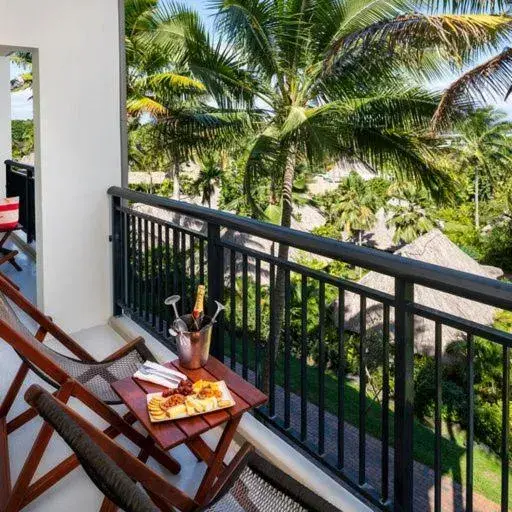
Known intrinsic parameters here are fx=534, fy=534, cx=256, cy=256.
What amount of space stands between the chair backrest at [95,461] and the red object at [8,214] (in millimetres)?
4548

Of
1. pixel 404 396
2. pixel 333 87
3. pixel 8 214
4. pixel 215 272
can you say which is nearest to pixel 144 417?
pixel 404 396

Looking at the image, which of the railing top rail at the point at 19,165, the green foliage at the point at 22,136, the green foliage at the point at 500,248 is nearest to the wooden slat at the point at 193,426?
the railing top rail at the point at 19,165

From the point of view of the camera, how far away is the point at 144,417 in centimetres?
184

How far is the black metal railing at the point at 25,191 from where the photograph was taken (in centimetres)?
619

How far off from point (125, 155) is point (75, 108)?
0.49 m

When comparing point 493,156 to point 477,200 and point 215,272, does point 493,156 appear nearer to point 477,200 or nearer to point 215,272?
point 477,200

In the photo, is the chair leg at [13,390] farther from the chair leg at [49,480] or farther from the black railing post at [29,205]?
the black railing post at [29,205]

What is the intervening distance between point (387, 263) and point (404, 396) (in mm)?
438

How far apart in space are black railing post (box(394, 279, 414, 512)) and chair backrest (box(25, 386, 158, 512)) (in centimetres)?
96

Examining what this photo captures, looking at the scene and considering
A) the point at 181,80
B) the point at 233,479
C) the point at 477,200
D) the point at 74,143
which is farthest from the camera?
the point at 477,200

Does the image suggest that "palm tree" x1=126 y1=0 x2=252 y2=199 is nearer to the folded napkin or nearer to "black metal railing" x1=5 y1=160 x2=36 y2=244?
"black metal railing" x1=5 y1=160 x2=36 y2=244

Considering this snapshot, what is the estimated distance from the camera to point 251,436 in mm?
2377

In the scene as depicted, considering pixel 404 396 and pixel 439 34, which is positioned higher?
pixel 439 34

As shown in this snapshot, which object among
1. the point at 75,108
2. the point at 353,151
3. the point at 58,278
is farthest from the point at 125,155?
the point at 353,151
